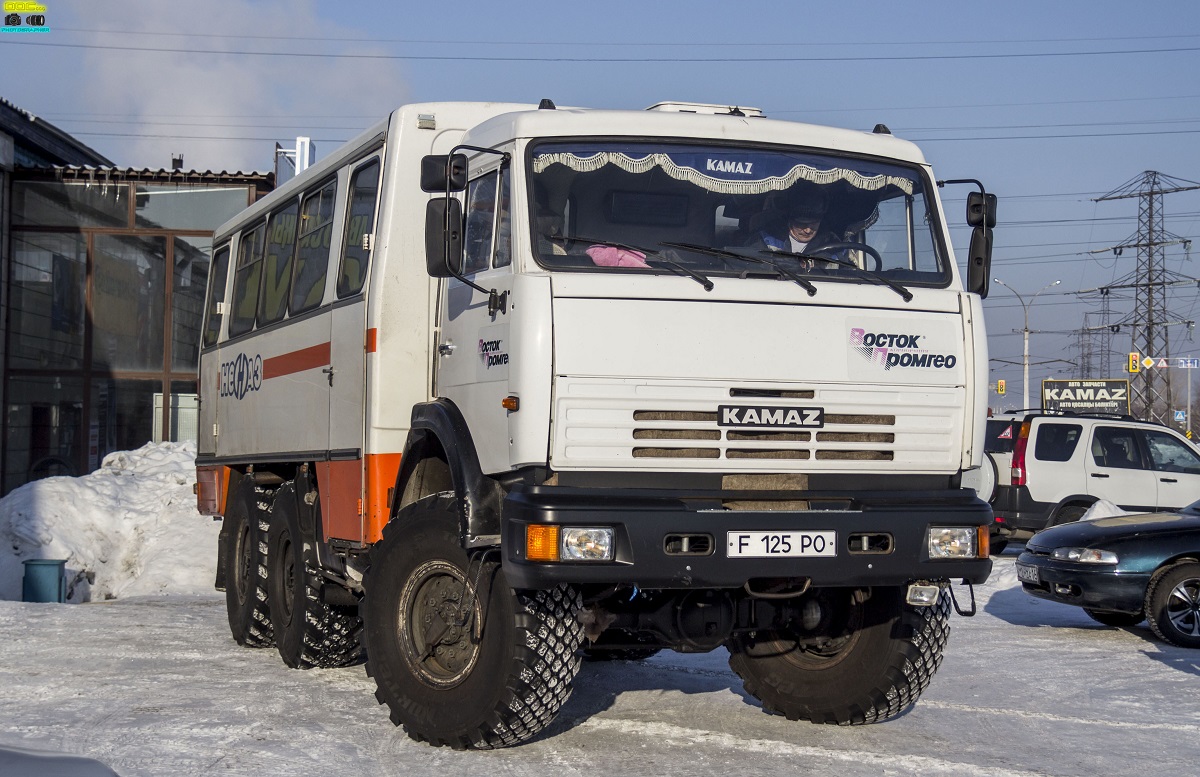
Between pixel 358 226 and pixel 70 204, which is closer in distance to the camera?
pixel 358 226

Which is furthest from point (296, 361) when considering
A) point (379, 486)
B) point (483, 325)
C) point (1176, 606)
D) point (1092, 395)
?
point (1092, 395)

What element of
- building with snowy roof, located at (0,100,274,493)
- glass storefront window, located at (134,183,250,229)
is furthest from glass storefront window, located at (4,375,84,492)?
glass storefront window, located at (134,183,250,229)

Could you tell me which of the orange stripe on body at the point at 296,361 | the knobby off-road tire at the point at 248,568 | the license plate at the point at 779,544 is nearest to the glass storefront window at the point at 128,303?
the knobby off-road tire at the point at 248,568

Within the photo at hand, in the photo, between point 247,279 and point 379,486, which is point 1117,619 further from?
point 247,279

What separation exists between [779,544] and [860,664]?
1.39m

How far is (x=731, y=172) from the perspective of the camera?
627 centimetres

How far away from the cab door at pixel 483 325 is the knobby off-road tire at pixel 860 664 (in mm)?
2102

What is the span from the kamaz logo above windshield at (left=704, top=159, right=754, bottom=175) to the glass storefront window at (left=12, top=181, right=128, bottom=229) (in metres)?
19.8

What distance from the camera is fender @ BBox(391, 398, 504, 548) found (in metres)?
5.89

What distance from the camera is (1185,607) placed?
35.4ft

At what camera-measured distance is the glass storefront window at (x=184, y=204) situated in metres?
23.5

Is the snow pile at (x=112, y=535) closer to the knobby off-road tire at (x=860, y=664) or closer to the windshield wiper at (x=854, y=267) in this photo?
the knobby off-road tire at (x=860, y=664)

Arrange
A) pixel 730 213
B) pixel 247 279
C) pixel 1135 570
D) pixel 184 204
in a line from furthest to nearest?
1. pixel 184 204
2. pixel 1135 570
3. pixel 247 279
4. pixel 730 213

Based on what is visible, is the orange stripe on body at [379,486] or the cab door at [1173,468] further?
the cab door at [1173,468]
